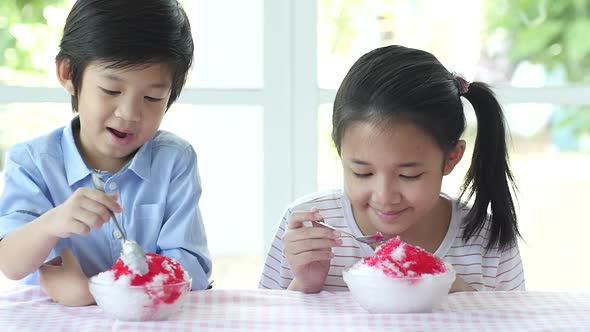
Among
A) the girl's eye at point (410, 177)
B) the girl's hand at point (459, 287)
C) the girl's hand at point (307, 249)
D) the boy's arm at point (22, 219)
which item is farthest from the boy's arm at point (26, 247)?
the girl's hand at point (459, 287)

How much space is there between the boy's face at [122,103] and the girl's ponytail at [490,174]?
0.63m

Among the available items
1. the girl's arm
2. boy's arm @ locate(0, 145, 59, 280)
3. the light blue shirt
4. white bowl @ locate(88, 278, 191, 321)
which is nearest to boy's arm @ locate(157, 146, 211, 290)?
the light blue shirt

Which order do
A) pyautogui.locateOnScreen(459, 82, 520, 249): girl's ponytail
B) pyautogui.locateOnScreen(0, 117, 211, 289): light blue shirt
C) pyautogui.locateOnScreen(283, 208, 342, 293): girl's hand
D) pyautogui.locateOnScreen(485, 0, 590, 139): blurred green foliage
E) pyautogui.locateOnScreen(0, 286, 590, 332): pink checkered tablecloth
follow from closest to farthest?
pyautogui.locateOnScreen(0, 286, 590, 332): pink checkered tablecloth < pyautogui.locateOnScreen(283, 208, 342, 293): girl's hand < pyautogui.locateOnScreen(0, 117, 211, 289): light blue shirt < pyautogui.locateOnScreen(459, 82, 520, 249): girl's ponytail < pyautogui.locateOnScreen(485, 0, 590, 139): blurred green foliage

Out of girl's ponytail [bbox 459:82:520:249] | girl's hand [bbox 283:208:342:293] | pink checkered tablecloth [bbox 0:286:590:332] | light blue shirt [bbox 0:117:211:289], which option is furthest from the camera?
girl's ponytail [bbox 459:82:520:249]

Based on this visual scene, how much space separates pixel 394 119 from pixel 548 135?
1407 millimetres

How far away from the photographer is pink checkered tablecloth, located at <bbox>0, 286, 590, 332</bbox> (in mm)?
1405

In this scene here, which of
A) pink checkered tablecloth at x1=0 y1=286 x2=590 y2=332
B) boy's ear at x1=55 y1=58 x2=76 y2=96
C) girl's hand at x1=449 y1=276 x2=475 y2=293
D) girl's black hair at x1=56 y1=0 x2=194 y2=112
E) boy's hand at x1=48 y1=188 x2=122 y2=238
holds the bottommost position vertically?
girl's hand at x1=449 y1=276 x2=475 y2=293

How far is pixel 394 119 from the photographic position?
172 centimetres

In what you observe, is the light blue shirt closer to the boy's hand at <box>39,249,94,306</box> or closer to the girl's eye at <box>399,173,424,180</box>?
the boy's hand at <box>39,249,94,306</box>

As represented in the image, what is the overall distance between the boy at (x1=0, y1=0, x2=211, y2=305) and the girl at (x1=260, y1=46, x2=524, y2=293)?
0.83ft

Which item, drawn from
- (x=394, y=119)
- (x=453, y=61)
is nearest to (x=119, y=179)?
(x=394, y=119)

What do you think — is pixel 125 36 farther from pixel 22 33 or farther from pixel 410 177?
pixel 22 33

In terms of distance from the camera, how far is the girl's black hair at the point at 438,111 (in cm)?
175

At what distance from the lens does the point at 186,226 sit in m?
1.83
